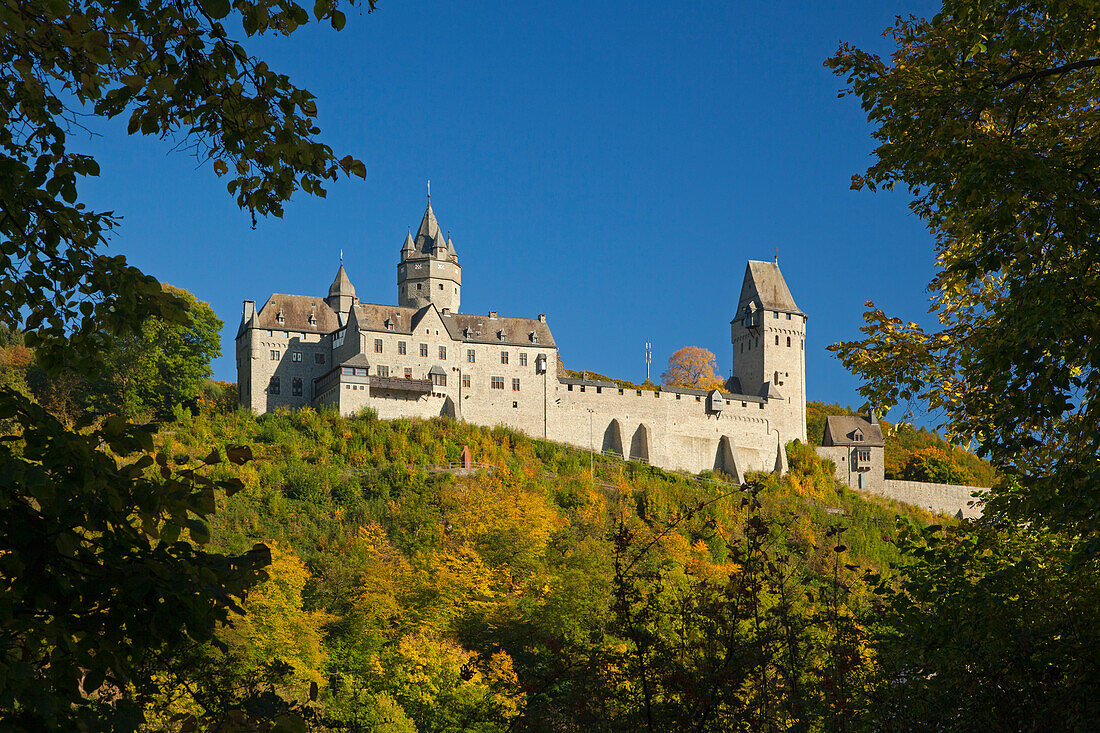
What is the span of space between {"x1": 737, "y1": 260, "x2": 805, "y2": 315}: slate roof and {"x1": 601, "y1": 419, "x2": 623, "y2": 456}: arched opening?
1517 cm

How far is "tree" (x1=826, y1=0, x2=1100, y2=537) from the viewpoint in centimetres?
807

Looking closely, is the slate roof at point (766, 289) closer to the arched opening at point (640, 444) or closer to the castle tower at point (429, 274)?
the arched opening at point (640, 444)

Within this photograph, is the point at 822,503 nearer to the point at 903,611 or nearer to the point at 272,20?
the point at 903,611

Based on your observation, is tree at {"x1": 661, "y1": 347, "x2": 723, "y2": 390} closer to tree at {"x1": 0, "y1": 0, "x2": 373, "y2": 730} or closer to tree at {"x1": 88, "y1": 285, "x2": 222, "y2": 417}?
tree at {"x1": 88, "y1": 285, "x2": 222, "y2": 417}

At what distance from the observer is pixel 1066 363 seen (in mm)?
8039

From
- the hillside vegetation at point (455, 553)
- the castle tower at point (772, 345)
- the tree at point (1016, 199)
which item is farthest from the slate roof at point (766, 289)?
the tree at point (1016, 199)

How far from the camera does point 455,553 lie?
36.3 meters

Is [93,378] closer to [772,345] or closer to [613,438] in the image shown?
[613,438]

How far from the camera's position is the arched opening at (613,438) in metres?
61.2

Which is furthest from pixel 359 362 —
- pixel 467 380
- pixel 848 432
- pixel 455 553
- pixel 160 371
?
pixel 848 432

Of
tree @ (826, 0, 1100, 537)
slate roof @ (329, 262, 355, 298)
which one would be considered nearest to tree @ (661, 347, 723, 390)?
slate roof @ (329, 262, 355, 298)

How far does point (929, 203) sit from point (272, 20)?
7.58 m

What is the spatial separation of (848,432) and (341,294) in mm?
33815

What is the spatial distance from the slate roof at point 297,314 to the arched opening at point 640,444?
19.4 meters
